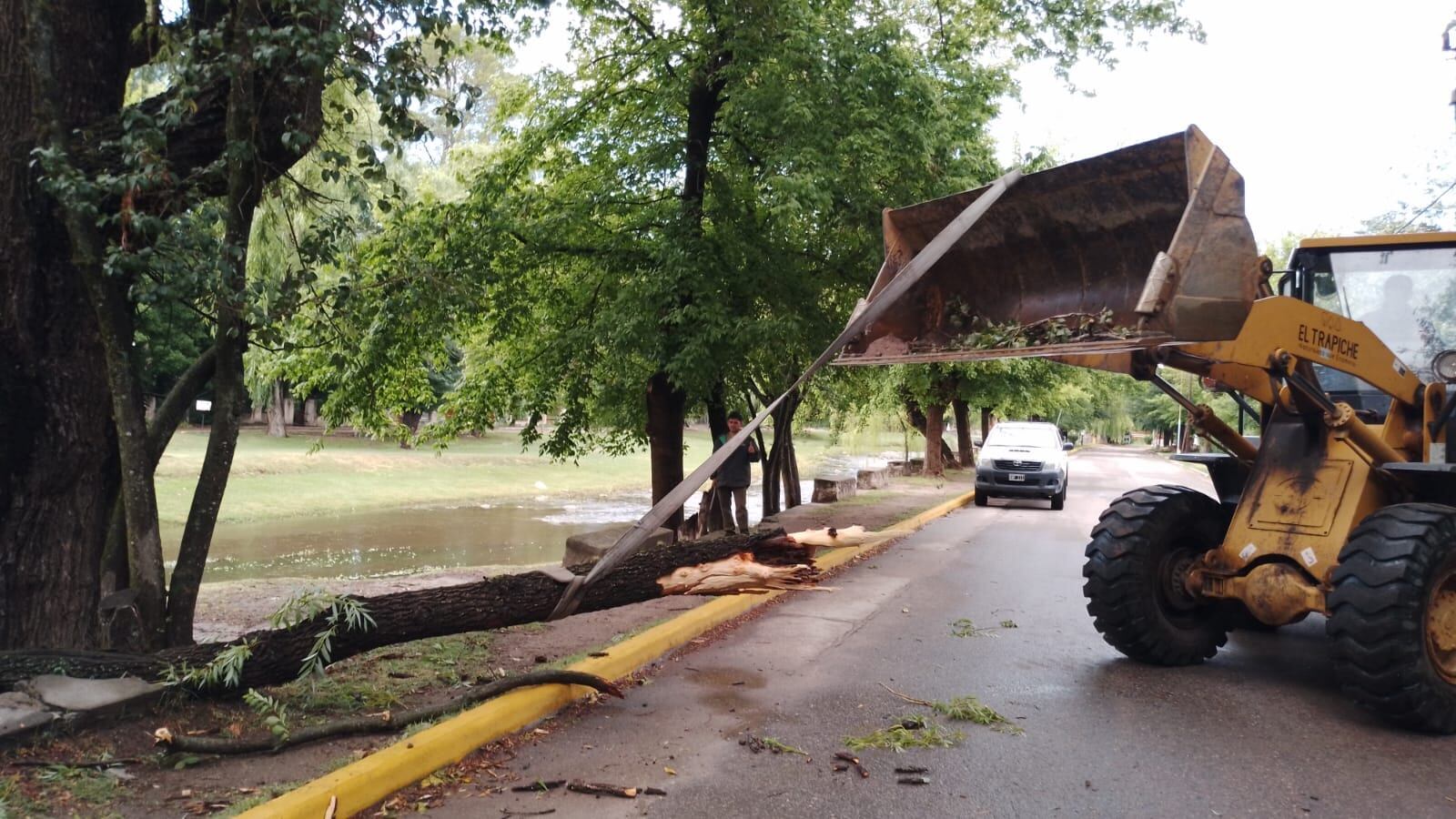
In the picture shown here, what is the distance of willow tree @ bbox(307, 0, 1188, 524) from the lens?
10531 mm

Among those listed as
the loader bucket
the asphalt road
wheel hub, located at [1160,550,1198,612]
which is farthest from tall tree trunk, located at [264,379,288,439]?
wheel hub, located at [1160,550,1198,612]

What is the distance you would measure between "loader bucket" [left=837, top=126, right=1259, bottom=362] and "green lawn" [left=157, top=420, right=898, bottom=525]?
1529 centimetres

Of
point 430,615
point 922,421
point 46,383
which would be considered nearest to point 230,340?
point 46,383

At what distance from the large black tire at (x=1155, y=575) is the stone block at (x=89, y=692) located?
5.66 metres

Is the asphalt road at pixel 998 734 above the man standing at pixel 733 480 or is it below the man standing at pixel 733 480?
below

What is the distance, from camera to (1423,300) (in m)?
7.01

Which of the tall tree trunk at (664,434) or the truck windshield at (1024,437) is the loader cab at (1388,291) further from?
the truck windshield at (1024,437)

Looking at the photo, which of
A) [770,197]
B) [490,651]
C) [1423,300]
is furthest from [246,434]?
[1423,300]

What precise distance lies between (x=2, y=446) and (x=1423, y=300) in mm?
9180

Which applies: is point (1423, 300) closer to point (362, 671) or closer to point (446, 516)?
point (362, 671)

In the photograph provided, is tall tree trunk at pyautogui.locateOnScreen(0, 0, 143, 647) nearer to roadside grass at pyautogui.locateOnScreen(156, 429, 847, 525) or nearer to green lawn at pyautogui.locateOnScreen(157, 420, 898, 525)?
roadside grass at pyautogui.locateOnScreen(156, 429, 847, 525)

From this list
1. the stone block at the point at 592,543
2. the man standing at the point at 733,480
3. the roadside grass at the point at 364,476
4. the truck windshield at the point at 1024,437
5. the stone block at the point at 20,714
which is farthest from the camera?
the roadside grass at the point at 364,476

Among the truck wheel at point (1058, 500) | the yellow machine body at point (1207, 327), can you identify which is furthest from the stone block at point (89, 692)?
the truck wheel at point (1058, 500)

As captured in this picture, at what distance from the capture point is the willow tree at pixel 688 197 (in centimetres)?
1053
